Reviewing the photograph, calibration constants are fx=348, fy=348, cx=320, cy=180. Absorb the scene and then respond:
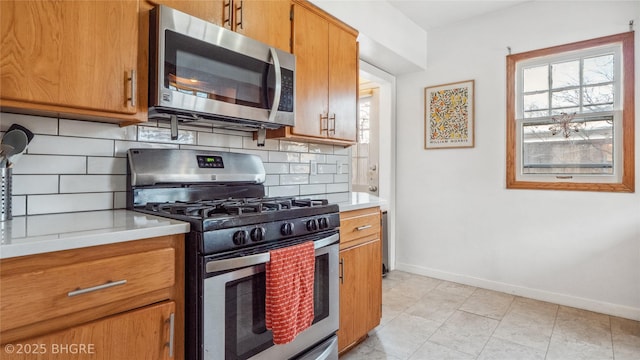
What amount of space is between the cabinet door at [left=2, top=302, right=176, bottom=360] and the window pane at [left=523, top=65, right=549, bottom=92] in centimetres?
327

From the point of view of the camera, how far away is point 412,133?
374 centimetres

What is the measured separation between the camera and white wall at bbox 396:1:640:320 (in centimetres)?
268

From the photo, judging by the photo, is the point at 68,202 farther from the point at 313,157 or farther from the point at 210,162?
the point at 313,157

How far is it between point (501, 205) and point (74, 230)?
127 inches

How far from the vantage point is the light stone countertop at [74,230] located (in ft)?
2.89

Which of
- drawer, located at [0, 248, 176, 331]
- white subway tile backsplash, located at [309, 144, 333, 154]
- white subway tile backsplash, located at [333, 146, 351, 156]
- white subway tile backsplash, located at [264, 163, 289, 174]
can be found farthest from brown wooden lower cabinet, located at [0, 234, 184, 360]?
white subway tile backsplash, located at [333, 146, 351, 156]

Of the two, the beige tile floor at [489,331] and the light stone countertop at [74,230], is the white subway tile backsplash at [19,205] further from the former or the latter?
the beige tile floor at [489,331]

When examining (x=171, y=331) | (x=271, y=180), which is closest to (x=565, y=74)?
(x=271, y=180)

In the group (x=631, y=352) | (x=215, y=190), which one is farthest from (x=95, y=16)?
(x=631, y=352)

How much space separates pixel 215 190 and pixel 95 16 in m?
0.92

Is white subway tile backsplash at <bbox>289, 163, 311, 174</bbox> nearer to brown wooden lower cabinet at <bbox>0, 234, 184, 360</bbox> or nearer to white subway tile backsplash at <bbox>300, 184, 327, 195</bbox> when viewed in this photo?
white subway tile backsplash at <bbox>300, 184, 327, 195</bbox>

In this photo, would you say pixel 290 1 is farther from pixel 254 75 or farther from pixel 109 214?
pixel 109 214

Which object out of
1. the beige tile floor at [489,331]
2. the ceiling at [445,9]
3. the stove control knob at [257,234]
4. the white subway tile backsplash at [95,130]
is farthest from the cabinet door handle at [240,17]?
the beige tile floor at [489,331]

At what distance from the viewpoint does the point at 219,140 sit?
1971mm
